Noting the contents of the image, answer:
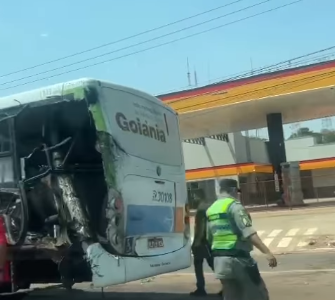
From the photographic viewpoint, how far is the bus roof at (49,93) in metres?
7.36

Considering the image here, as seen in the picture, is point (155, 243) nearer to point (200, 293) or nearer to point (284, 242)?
point (200, 293)

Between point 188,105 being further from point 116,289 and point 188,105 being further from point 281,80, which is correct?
point 116,289

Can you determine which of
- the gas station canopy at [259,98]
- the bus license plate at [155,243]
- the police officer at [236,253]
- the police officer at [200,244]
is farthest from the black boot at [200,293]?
the gas station canopy at [259,98]

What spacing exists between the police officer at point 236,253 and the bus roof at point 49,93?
85.3 inches

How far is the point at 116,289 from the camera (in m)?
11.2

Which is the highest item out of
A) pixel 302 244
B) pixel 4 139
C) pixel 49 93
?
pixel 49 93

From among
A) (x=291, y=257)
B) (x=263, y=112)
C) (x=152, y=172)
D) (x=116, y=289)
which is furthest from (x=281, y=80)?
(x=152, y=172)

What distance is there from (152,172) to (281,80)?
986 inches

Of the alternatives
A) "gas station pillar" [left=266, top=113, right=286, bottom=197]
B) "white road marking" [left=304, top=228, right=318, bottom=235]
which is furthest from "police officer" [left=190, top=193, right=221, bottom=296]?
"gas station pillar" [left=266, top=113, right=286, bottom=197]

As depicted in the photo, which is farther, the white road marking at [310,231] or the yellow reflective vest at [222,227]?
the white road marking at [310,231]

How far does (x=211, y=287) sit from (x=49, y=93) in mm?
4907

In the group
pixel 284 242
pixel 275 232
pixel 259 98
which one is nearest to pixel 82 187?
pixel 284 242

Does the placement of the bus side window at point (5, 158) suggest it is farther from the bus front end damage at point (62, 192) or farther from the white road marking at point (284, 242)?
the white road marking at point (284, 242)

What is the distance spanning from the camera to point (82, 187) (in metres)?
7.93
